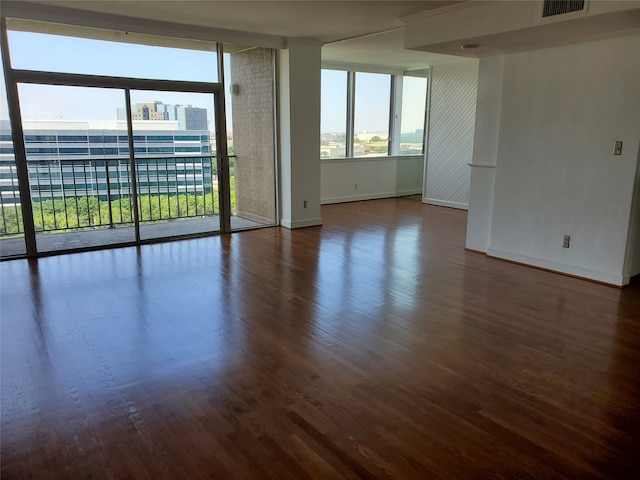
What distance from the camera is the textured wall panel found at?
7.98 meters

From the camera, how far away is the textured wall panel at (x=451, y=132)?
7.98 meters

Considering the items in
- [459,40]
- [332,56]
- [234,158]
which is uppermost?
[332,56]

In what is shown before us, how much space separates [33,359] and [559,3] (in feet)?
14.9

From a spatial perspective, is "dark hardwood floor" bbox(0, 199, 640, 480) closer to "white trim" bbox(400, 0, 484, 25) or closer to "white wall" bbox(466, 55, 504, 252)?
"white wall" bbox(466, 55, 504, 252)

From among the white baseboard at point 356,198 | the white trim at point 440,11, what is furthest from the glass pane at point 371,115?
the white trim at point 440,11

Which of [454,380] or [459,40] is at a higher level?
[459,40]

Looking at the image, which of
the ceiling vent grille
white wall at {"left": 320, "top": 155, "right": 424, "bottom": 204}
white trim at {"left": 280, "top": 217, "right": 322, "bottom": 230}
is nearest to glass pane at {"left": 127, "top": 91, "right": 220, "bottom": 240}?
white trim at {"left": 280, "top": 217, "right": 322, "bottom": 230}

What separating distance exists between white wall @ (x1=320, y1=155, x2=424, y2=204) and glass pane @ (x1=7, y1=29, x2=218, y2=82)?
3273 millimetres

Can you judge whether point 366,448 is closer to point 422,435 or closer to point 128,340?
point 422,435

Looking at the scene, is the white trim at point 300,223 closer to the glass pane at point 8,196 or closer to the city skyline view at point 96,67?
the city skyline view at point 96,67

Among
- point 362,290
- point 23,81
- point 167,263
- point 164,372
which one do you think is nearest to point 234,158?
point 167,263

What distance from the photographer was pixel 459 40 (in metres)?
4.46

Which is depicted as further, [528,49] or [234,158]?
[234,158]

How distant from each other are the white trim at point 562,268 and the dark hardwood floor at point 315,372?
0.18 m
